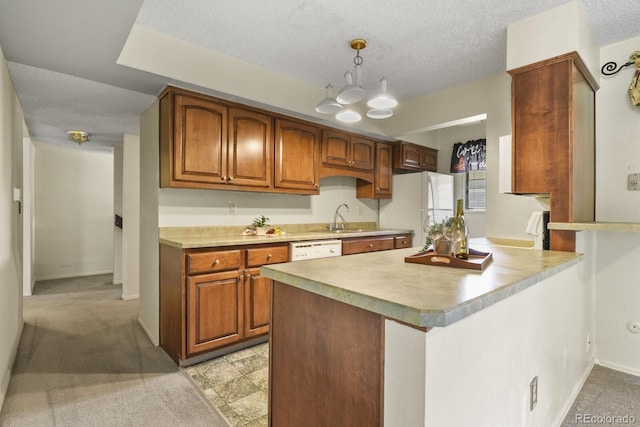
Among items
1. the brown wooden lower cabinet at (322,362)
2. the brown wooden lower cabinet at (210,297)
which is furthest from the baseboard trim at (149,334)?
the brown wooden lower cabinet at (322,362)

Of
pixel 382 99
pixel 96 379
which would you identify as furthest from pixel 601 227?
pixel 96 379

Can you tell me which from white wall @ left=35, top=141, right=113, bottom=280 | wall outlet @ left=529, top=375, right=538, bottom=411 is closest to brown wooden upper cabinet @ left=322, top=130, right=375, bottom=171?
wall outlet @ left=529, top=375, right=538, bottom=411

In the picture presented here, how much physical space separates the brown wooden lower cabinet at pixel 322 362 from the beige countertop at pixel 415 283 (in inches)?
2.7

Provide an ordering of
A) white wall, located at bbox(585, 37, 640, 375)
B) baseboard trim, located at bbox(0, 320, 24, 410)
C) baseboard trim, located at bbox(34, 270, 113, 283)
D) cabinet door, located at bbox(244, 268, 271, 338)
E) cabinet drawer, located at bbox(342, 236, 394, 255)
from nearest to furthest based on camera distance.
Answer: baseboard trim, located at bbox(0, 320, 24, 410), white wall, located at bbox(585, 37, 640, 375), cabinet door, located at bbox(244, 268, 271, 338), cabinet drawer, located at bbox(342, 236, 394, 255), baseboard trim, located at bbox(34, 270, 113, 283)

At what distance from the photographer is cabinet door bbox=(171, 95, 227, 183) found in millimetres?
2602

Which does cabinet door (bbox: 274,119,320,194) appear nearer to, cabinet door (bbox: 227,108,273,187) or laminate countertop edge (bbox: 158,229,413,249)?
cabinet door (bbox: 227,108,273,187)

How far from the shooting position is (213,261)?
2.52m

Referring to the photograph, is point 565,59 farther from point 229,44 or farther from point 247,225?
point 247,225

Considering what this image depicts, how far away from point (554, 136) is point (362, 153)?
2314 mm

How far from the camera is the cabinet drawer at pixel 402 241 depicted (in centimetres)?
414

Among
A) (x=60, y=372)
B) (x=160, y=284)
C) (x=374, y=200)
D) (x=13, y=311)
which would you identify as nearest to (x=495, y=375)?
A: (x=160, y=284)

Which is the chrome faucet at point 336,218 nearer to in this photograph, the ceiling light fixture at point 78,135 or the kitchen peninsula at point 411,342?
the kitchen peninsula at point 411,342

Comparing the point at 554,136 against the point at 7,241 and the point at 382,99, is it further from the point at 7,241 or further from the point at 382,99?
the point at 7,241

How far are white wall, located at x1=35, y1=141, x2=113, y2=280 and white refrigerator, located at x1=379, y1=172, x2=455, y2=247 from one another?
4936mm
